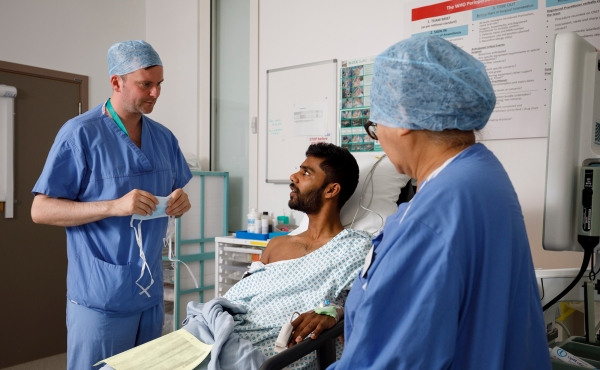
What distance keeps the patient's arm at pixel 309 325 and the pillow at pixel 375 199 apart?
636 mm

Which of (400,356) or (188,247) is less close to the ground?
(400,356)

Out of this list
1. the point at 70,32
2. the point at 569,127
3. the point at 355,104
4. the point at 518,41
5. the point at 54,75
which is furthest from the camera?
the point at 70,32

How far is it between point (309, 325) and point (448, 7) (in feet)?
5.94

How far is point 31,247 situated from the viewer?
3.28 meters

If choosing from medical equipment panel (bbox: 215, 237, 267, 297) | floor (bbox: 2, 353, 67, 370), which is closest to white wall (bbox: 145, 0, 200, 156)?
medical equipment panel (bbox: 215, 237, 267, 297)

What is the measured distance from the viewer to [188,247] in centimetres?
342

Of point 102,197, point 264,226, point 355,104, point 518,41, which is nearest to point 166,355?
point 102,197

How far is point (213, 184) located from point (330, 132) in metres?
1.02

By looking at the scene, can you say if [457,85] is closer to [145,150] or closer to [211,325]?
[211,325]

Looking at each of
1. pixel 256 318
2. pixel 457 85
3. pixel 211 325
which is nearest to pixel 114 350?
pixel 211 325

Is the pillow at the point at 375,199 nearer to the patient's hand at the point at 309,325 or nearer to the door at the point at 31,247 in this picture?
the patient's hand at the point at 309,325

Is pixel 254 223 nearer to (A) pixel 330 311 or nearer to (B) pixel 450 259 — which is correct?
(A) pixel 330 311

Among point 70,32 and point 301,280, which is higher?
point 70,32

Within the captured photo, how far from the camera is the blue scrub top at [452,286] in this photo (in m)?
0.81
